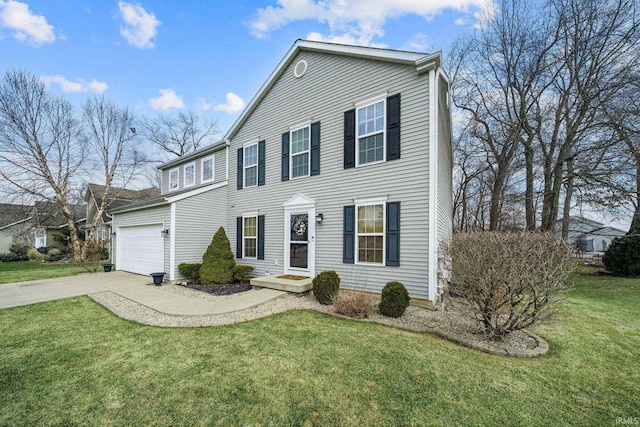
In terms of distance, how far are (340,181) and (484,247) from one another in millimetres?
4537

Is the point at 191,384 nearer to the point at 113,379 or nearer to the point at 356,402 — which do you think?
the point at 113,379

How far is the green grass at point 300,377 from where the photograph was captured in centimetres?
280

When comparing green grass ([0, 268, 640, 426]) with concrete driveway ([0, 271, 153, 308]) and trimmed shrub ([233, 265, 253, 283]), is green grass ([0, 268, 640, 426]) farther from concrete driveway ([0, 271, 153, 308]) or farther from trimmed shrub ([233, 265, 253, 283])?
trimmed shrub ([233, 265, 253, 283])

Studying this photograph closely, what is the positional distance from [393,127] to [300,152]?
3.40 m

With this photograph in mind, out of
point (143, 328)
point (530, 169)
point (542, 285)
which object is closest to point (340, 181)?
point (542, 285)

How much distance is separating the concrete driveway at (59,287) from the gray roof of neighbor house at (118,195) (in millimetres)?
13105

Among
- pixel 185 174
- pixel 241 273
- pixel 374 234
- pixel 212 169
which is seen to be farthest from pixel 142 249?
pixel 374 234

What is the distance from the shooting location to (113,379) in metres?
3.42

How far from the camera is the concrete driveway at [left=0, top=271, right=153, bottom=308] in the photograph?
7766mm

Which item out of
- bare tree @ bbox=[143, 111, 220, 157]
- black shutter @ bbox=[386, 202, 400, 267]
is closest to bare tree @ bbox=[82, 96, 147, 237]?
bare tree @ bbox=[143, 111, 220, 157]

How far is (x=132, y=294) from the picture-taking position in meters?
8.13

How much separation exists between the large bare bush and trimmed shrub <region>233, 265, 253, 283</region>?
7489 millimetres

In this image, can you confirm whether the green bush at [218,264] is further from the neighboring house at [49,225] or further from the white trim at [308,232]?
the neighboring house at [49,225]

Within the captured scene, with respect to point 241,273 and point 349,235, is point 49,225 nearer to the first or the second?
point 241,273
